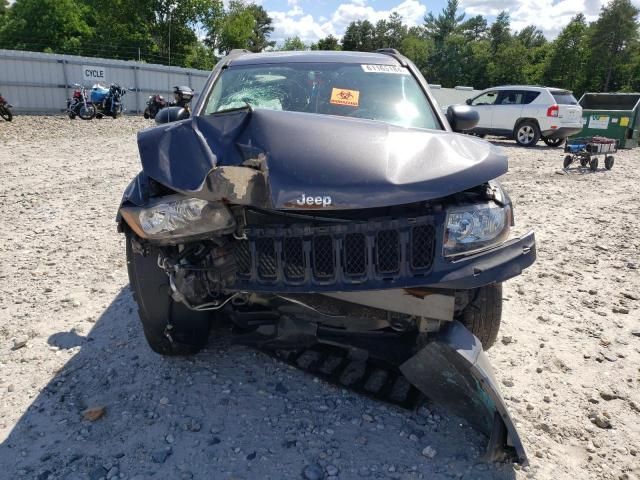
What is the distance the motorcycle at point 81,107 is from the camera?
16.8 metres

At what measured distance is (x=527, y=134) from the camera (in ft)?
51.3

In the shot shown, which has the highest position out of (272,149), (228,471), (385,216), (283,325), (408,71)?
(408,71)

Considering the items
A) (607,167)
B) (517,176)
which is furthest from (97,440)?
(607,167)

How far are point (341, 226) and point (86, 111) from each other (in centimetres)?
1725

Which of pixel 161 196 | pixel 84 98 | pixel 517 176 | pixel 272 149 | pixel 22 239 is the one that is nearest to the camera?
pixel 272 149

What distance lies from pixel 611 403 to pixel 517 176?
25.5 feet

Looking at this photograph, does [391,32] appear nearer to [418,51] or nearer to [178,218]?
[418,51]

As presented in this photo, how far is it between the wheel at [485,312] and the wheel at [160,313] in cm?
148

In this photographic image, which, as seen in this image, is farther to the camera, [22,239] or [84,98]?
[84,98]

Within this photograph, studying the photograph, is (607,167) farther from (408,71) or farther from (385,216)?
(385,216)

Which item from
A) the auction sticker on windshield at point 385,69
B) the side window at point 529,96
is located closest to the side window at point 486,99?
the side window at point 529,96

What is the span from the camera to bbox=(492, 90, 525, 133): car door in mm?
15617

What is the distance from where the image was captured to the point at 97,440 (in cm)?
239

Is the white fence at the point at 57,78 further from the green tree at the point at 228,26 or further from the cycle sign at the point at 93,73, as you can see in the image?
the green tree at the point at 228,26
